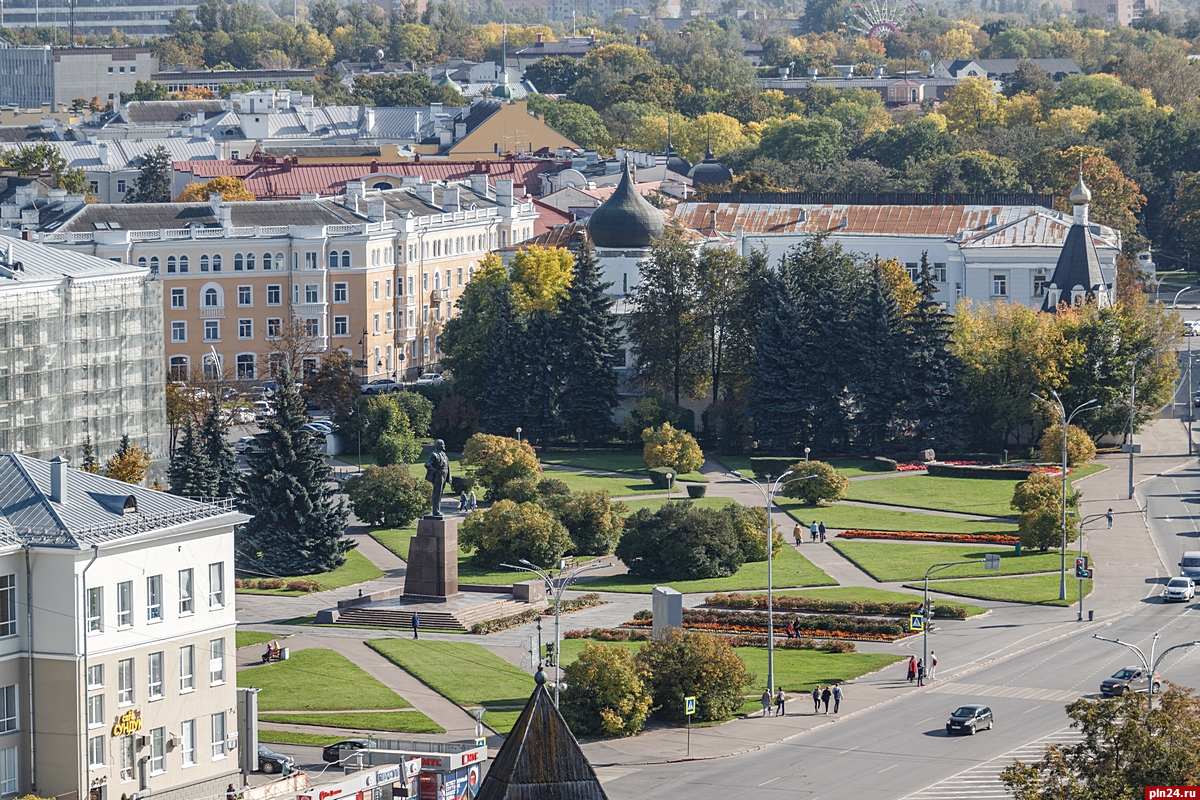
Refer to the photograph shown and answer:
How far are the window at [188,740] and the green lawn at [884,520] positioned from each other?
47655 mm

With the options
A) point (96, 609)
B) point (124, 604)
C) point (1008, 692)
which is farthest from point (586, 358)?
point (96, 609)

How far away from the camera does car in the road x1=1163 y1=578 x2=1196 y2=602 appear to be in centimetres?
9319

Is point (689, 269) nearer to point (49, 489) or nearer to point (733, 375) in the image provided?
point (733, 375)

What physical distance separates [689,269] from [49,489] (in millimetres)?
69727

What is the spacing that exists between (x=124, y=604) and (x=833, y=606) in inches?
1361

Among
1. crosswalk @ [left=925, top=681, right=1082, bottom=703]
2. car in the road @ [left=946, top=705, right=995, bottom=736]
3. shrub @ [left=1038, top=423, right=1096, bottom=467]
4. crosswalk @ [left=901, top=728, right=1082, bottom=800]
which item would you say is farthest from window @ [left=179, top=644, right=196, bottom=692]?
shrub @ [left=1038, top=423, right=1096, bottom=467]

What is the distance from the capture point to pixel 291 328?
132000mm

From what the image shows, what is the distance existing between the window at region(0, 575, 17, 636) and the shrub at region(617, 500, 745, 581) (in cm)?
3932

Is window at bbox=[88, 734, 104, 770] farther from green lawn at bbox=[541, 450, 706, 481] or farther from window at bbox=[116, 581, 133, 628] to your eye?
green lawn at bbox=[541, 450, 706, 481]

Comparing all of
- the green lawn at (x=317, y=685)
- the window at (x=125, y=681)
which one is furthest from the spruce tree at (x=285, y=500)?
the window at (x=125, y=681)

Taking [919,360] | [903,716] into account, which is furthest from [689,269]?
[903,716]

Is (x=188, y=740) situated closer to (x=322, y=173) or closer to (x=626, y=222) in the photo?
(x=626, y=222)

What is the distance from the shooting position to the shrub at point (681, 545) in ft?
320

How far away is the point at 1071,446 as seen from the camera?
11706 centimetres
